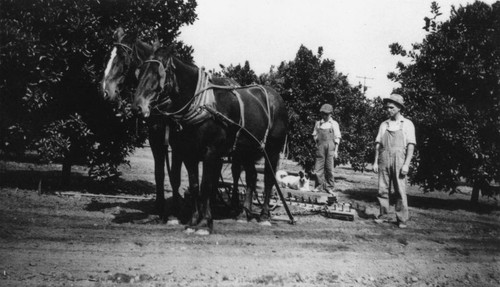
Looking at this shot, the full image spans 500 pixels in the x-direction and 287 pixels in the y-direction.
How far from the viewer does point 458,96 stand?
10820 mm

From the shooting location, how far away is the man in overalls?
7.73 m

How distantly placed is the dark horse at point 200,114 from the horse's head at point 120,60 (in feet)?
1.12

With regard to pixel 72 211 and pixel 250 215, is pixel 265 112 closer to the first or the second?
pixel 250 215

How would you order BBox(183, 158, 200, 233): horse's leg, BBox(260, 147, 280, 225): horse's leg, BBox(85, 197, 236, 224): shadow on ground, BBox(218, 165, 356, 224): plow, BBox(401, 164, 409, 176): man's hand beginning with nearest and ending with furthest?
BBox(183, 158, 200, 233): horse's leg, BBox(85, 197, 236, 224): shadow on ground, BBox(260, 147, 280, 225): horse's leg, BBox(401, 164, 409, 176): man's hand, BBox(218, 165, 356, 224): plow

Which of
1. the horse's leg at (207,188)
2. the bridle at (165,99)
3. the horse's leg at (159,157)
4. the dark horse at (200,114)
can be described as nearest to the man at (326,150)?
the dark horse at (200,114)

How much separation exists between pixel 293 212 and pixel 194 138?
329cm

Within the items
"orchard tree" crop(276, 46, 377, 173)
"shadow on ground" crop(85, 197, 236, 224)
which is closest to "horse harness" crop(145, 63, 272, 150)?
"shadow on ground" crop(85, 197, 236, 224)

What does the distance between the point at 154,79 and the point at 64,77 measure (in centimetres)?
366

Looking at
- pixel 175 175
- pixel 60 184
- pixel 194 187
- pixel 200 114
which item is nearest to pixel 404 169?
pixel 194 187

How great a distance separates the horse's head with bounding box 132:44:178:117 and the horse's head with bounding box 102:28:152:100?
0.25m

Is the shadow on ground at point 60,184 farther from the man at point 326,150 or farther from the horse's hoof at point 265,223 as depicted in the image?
the man at point 326,150

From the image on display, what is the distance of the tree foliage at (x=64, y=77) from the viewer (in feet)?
24.6

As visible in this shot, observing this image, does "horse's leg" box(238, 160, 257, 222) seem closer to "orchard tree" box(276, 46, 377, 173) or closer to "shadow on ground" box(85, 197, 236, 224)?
"shadow on ground" box(85, 197, 236, 224)

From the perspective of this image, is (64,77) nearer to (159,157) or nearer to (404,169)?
(159,157)
